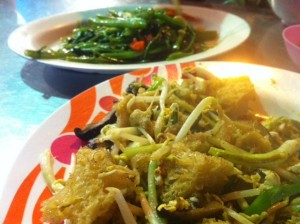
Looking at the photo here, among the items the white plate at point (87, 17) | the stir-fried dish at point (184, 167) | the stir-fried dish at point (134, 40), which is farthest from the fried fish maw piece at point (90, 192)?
the stir-fried dish at point (134, 40)

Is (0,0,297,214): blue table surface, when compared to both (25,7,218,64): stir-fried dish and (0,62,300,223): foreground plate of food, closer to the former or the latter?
(25,7,218,64): stir-fried dish

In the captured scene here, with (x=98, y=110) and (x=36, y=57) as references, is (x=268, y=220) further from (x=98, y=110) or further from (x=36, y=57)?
(x=36, y=57)

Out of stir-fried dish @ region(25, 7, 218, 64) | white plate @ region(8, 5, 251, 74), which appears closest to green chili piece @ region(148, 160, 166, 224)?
white plate @ region(8, 5, 251, 74)

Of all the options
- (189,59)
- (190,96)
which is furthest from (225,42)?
(190,96)

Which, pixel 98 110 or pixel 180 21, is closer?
pixel 98 110

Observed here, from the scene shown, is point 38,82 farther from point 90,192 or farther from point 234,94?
point 90,192

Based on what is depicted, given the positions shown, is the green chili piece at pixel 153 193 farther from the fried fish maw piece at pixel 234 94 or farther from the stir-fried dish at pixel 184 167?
the fried fish maw piece at pixel 234 94
